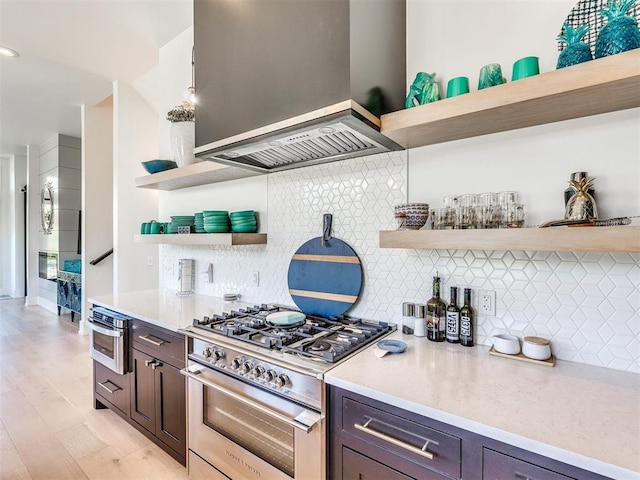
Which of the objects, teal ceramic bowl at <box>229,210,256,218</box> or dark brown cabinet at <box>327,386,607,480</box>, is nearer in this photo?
dark brown cabinet at <box>327,386,607,480</box>

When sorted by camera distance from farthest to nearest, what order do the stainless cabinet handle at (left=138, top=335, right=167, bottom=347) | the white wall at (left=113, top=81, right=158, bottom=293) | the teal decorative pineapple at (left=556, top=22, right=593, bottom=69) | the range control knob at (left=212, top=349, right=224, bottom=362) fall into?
1. the white wall at (left=113, top=81, right=158, bottom=293)
2. the stainless cabinet handle at (left=138, top=335, right=167, bottom=347)
3. the range control knob at (left=212, top=349, right=224, bottom=362)
4. the teal decorative pineapple at (left=556, top=22, right=593, bottom=69)

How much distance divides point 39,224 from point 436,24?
7562mm

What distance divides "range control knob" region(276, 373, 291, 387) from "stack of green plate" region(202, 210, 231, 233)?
4.18 ft

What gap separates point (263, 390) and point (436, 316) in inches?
32.7

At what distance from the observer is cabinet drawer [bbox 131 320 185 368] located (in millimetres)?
1782

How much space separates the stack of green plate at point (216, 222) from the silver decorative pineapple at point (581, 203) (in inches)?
75.3

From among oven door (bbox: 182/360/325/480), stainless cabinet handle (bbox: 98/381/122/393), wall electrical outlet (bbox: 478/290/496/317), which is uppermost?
wall electrical outlet (bbox: 478/290/496/317)

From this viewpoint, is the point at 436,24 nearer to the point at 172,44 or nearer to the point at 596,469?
the point at 596,469

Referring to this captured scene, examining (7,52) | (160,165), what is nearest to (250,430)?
(160,165)

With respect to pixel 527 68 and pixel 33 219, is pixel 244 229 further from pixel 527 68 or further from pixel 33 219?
pixel 33 219

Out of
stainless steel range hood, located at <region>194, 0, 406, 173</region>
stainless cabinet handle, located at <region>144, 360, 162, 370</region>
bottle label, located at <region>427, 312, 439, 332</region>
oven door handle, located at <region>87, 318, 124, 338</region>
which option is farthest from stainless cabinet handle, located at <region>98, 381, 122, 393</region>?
bottle label, located at <region>427, 312, 439, 332</region>

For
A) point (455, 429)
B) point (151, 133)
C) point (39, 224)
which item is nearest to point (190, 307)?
point (455, 429)

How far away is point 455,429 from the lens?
96 cm

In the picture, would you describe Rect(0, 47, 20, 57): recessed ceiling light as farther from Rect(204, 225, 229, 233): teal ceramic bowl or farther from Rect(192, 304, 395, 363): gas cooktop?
Rect(192, 304, 395, 363): gas cooktop
